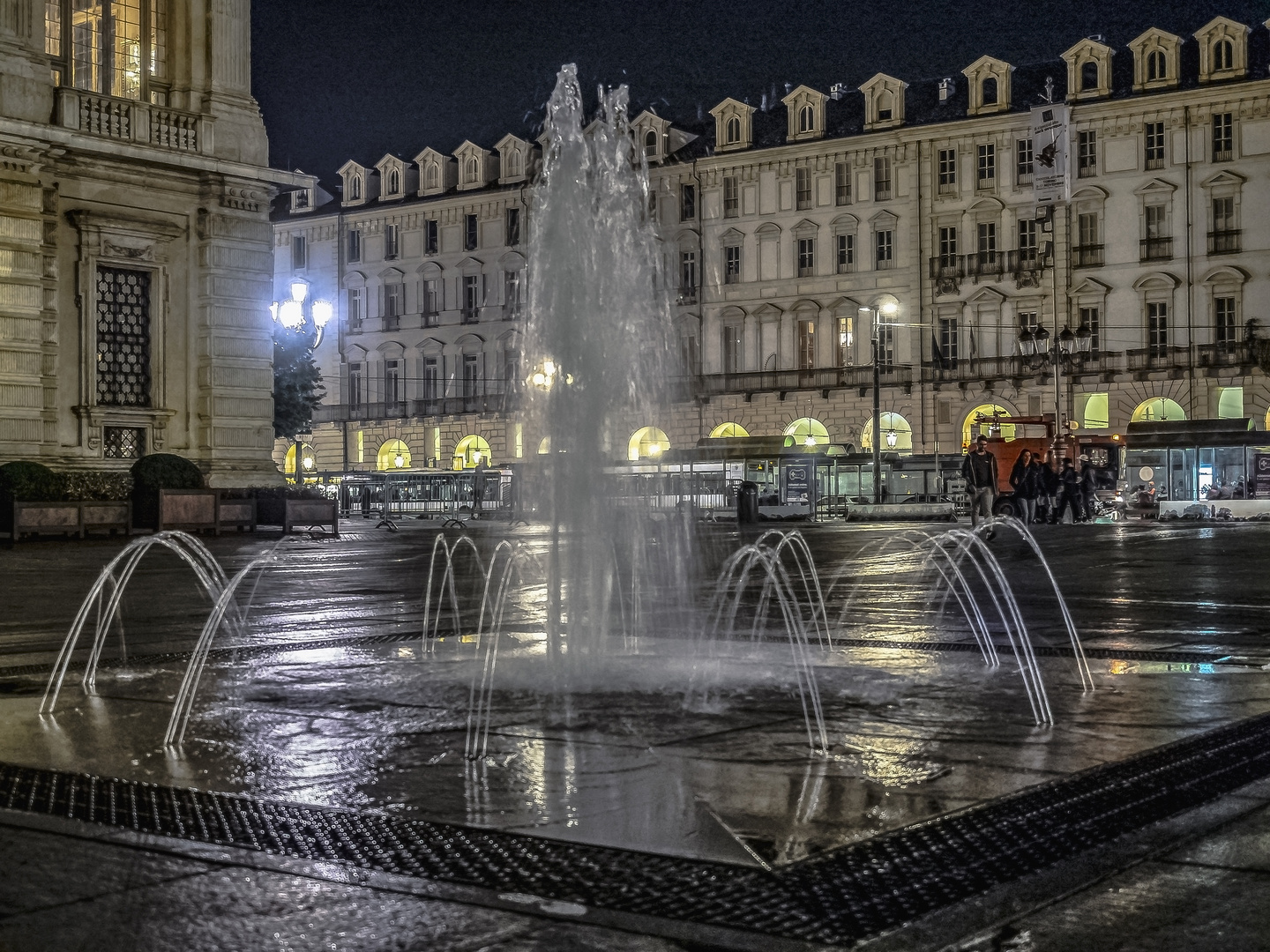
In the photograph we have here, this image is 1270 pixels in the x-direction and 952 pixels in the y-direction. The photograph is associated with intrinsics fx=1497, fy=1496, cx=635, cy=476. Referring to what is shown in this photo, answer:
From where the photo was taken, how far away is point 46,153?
26.2 metres

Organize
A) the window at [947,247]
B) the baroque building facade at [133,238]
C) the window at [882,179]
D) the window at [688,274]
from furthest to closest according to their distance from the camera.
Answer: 1. the window at [688,274]
2. the window at [882,179]
3. the window at [947,247]
4. the baroque building facade at [133,238]

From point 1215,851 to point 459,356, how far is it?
64233mm

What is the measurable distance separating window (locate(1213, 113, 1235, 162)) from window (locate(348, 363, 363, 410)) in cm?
3808

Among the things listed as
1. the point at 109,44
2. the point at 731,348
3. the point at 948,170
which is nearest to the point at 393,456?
the point at 731,348

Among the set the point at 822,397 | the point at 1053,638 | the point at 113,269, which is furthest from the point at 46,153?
the point at 822,397

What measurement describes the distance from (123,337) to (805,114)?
3591cm

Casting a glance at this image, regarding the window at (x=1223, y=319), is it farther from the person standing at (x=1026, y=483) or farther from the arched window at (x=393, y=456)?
the arched window at (x=393, y=456)

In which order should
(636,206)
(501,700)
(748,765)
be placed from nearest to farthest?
(748,765), (501,700), (636,206)

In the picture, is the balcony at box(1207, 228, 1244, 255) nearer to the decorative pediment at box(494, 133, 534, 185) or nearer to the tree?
the decorative pediment at box(494, 133, 534, 185)

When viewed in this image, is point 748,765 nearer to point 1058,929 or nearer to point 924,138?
point 1058,929

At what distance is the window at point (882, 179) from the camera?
185 feet

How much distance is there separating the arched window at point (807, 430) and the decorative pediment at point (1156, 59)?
16504 millimetres

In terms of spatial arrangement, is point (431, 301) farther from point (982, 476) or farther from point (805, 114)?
point (982, 476)

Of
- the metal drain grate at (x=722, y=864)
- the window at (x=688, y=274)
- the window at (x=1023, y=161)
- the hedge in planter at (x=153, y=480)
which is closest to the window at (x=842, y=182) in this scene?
the window at (x=1023, y=161)
